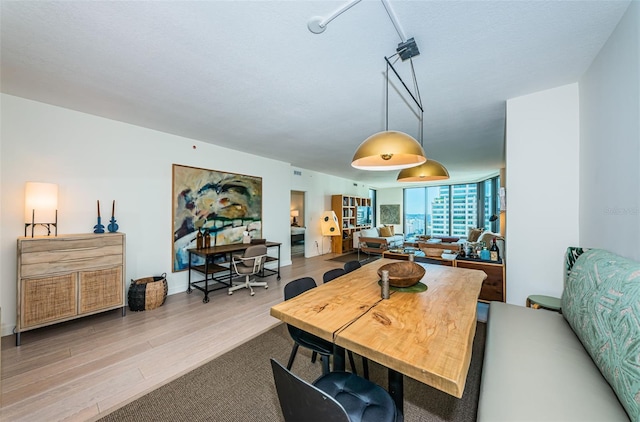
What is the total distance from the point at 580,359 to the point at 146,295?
4.31 metres

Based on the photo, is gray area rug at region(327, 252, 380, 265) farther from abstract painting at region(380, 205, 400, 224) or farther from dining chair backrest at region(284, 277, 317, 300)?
dining chair backrest at region(284, 277, 317, 300)

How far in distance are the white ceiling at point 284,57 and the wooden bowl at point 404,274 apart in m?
1.75

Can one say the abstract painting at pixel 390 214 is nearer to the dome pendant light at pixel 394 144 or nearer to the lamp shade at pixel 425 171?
the lamp shade at pixel 425 171

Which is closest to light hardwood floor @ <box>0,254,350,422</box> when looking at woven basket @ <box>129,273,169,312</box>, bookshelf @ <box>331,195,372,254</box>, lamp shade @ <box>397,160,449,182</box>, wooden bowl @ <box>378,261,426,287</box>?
woven basket @ <box>129,273,169,312</box>

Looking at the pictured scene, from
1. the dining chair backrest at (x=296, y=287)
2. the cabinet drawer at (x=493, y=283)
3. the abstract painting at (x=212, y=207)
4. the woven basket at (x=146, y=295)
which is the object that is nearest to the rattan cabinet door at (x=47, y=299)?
the woven basket at (x=146, y=295)

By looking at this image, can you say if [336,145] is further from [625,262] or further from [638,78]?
[625,262]

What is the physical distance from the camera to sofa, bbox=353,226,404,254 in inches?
275

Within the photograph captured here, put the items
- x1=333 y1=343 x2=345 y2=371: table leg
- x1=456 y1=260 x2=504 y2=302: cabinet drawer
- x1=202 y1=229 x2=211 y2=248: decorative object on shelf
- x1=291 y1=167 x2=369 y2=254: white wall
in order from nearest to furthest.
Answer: x1=333 y1=343 x2=345 y2=371: table leg < x1=456 y1=260 x2=504 y2=302: cabinet drawer < x1=202 y1=229 x2=211 y2=248: decorative object on shelf < x1=291 y1=167 x2=369 y2=254: white wall

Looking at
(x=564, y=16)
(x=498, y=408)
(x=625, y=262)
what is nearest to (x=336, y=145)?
(x=564, y=16)

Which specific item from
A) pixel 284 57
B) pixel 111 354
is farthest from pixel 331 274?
pixel 111 354

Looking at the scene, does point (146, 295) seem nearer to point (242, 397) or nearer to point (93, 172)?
point (93, 172)

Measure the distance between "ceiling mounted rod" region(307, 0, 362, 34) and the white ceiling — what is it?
0.03 metres

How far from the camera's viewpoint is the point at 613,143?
1.74 metres

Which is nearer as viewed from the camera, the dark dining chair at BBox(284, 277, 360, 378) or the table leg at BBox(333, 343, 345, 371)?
the table leg at BBox(333, 343, 345, 371)
